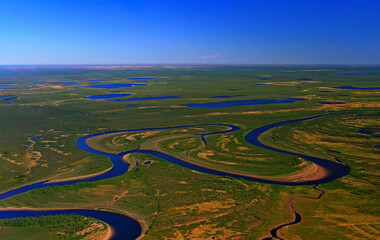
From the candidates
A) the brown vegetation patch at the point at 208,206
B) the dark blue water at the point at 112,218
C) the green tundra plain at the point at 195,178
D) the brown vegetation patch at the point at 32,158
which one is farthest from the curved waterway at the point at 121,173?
the brown vegetation patch at the point at 32,158

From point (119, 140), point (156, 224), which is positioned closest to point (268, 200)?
point (156, 224)

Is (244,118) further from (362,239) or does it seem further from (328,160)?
(362,239)

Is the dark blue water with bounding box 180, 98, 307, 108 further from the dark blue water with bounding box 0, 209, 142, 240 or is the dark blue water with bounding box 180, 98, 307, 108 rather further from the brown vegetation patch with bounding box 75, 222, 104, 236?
the brown vegetation patch with bounding box 75, 222, 104, 236

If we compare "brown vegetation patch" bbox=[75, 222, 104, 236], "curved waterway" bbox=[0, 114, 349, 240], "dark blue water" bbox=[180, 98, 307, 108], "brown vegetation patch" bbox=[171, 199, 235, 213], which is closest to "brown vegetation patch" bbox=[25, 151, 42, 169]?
"curved waterway" bbox=[0, 114, 349, 240]

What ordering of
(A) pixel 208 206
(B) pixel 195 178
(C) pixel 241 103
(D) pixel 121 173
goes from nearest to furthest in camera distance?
(A) pixel 208 206
(B) pixel 195 178
(D) pixel 121 173
(C) pixel 241 103

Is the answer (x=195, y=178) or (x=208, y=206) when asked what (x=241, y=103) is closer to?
(x=195, y=178)

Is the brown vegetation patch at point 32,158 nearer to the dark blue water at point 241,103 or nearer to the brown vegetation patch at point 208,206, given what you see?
the brown vegetation patch at point 208,206

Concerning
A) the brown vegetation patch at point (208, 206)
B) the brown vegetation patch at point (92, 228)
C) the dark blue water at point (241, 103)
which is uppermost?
the dark blue water at point (241, 103)

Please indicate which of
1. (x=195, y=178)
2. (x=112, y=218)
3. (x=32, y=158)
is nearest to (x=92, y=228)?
(x=112, y=218)

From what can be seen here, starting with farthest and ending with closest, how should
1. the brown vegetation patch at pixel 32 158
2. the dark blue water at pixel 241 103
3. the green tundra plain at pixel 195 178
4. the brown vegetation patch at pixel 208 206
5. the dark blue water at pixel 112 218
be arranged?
1. the dark blue water at pixel 241 103
2. the brown vegetation patch at pixel 32 158
3. the brown vegetation patch at pixel 208 206
4. the green tundra plain at pixel 195 178
5. the dark blue water at pixel 112 218

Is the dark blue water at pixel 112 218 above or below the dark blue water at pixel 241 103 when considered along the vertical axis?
below

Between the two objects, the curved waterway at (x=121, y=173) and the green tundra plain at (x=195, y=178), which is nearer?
the green tundra plain at (x=195, y=178)
